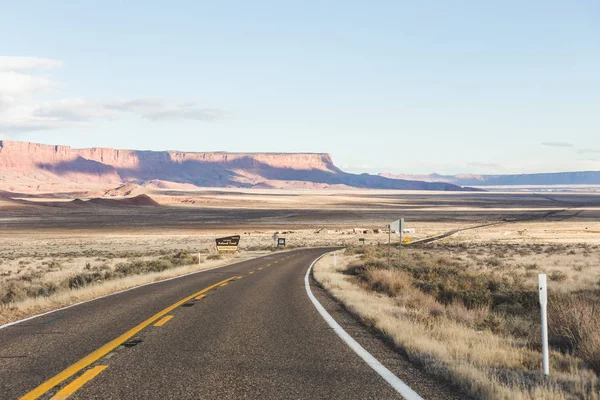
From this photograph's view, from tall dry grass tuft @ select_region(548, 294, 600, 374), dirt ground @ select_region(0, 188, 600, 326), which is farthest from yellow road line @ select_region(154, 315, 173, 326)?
tall dry grass tuft @ select_region(548, 294, 600, 374)

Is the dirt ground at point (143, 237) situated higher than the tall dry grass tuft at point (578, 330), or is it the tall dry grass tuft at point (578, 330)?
the tall dry grass tuft at point (578, 330)

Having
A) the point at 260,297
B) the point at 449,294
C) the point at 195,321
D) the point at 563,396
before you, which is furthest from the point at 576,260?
the point at 563,396

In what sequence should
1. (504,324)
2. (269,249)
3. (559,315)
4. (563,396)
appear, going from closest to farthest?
(563,396) → (559,315) → (504,324) → (269,249)

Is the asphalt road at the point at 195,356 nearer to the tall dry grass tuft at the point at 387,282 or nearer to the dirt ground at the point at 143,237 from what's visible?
the dirt ground at the point at 143,237

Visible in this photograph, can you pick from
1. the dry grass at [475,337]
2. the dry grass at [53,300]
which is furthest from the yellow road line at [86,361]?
the dry grass at [475,337]

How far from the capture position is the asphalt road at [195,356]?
5.69m

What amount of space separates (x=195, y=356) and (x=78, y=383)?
5.20 feet

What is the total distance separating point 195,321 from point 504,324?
5344 mm

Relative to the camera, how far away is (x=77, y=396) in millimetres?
5445

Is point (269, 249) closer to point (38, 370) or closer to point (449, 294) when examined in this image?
point (449, 294)

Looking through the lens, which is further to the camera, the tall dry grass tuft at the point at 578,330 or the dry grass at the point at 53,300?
the dry grass at the point at 53,300

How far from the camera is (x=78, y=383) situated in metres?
5.90

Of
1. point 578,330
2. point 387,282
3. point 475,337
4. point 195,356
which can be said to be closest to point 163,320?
point 195,356

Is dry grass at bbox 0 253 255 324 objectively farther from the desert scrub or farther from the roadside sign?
the roadside sign
